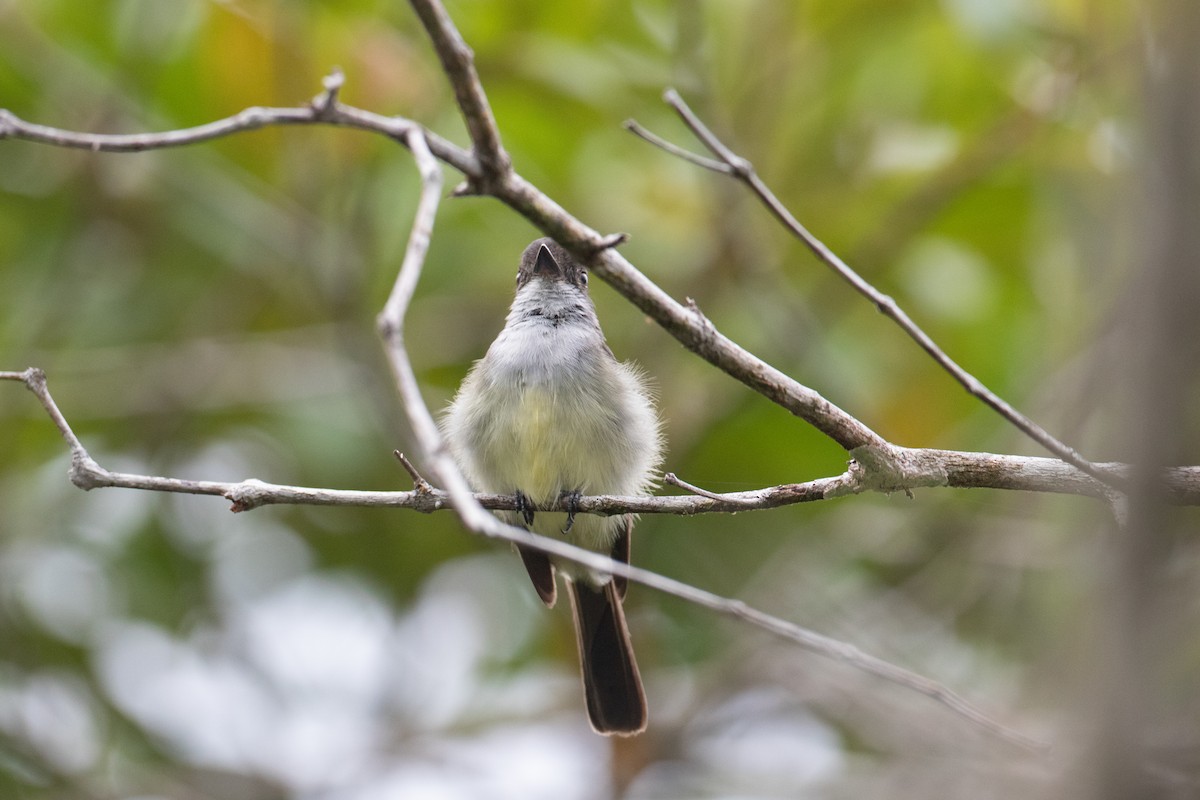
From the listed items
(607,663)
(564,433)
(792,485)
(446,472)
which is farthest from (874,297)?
(607,663)

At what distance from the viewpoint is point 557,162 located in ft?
22.0

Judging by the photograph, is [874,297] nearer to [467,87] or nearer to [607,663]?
[467,87]

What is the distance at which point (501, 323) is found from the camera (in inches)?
277

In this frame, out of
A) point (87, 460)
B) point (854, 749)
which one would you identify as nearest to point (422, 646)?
point (854, 749)

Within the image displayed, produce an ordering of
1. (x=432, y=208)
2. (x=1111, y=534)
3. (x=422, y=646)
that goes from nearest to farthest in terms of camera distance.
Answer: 1. (x=1111, y=534)
2. (x=432, y=208)
3. (x=422, y=646)

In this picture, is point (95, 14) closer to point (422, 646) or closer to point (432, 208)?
point (422, 646)

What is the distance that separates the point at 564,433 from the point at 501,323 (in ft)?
7.21

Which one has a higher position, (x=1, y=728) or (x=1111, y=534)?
(x=1, y=728)

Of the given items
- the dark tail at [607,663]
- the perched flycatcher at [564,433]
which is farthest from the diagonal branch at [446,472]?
the dark tail at [607,663]

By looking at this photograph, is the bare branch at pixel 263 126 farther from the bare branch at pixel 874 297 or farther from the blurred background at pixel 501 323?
the blurred background at pixel 501 323

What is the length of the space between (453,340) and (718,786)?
2.66 meters

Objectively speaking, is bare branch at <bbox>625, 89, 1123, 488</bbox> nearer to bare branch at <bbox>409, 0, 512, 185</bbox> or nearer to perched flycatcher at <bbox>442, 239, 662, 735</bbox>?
bare branch at <bbox>409, 0, 512, 185</bbox>

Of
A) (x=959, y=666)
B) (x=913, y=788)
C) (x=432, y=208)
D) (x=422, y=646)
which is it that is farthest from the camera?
(x=422, y=646)

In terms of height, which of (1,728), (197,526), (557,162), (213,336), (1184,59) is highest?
(557,162)
